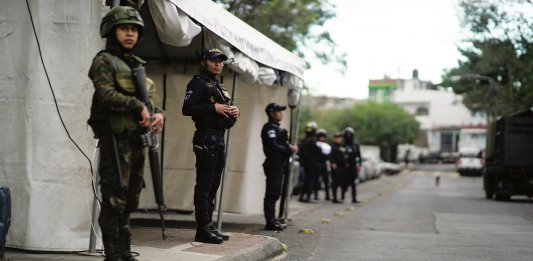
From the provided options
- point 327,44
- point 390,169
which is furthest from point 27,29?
point 390,169

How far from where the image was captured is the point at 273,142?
10.3 metres

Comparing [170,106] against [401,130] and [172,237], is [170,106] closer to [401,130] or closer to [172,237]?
[172,237]

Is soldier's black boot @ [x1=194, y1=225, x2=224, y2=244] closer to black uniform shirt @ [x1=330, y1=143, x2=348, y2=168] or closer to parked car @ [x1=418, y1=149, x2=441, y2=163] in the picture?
black uniform shirt @ [x1=330, y1=143, x2=348, y2=168]

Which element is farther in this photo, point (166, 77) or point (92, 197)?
point (166, 77)

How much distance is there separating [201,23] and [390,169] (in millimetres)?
44869

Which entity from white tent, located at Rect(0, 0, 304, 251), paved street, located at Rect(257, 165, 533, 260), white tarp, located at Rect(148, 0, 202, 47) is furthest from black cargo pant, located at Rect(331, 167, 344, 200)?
white tent, located at Rect(0, 0, 304, 251)

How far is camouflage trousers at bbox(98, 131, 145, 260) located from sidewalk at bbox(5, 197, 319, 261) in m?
1.14

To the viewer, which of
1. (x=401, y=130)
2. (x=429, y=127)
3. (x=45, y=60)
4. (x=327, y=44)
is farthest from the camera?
(x=429, y=127)

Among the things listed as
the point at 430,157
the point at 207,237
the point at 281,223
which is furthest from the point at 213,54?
the point at 430,157

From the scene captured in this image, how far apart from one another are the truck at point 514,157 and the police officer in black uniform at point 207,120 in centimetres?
1511

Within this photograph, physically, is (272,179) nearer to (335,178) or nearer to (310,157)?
(310,157)

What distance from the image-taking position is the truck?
21.1m

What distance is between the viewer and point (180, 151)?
1207cm

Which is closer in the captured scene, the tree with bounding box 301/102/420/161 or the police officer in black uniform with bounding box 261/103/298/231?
the police officer in black uniform with bounding box 261/103/298/231
